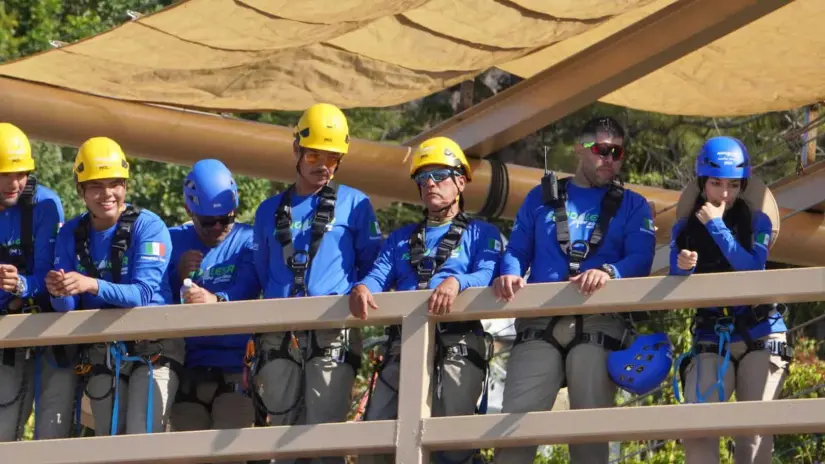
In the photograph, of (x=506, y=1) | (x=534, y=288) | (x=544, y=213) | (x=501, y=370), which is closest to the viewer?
(x=534, y=288)

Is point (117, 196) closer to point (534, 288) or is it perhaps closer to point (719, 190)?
point (534, 288)

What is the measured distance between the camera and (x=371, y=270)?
8312mm

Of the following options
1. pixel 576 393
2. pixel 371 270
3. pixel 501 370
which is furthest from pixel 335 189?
pixel 501 370

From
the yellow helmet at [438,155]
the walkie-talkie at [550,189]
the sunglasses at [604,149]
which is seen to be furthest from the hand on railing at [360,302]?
the sunglasses at [604,149]

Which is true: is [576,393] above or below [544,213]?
below

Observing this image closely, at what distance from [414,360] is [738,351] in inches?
61.8

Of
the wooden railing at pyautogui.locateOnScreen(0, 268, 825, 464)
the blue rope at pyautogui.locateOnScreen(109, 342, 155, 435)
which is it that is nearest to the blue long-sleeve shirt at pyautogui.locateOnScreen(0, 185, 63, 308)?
the wooden railing at pyautogui.locateOnScreen(0, 268, 825, 464)

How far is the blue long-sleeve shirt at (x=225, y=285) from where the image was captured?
28.9 ft

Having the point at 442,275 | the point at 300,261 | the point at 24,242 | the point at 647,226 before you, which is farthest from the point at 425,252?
the point at 24,242

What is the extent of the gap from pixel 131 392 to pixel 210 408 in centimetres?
54

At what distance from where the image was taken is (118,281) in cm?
850

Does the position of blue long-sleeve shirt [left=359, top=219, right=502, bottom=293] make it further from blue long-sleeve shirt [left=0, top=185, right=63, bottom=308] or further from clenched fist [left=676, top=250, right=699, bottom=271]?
blue long-sleeve shirt [left=0, top=185, right=63, bottom=308]

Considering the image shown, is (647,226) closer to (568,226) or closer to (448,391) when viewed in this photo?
(568,226)

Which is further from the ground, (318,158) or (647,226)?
(318,158)
